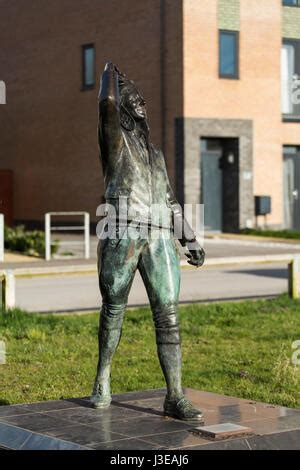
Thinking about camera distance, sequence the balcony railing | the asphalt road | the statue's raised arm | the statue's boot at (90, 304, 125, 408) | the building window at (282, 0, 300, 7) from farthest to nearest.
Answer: the balcony railing, the building window at (282, 0, 300, 7), the asphalt road, the statue's boot at (90, 304, 125, 408), the statue's raised arm

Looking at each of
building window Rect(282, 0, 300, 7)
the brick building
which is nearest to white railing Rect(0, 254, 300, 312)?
the brick building

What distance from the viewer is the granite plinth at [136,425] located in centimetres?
682

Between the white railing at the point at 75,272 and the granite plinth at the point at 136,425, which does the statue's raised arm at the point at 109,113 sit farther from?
the white railing at the point at 75,272

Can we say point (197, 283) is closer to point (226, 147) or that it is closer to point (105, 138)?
point (105, 138)

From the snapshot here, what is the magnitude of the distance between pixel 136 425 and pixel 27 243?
19636mm

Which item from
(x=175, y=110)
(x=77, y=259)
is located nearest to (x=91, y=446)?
(x=77, y=259)

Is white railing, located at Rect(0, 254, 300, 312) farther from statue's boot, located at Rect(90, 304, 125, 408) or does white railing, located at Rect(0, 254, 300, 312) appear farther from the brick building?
the brick building

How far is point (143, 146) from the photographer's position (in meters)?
7.86

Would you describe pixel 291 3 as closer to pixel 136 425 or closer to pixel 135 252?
pixel 135 252

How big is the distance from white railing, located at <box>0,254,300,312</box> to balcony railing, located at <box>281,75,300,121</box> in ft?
69.5

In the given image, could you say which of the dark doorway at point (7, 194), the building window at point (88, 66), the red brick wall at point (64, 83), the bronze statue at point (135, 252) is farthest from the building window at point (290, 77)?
the bronze statue at point (135, 252)

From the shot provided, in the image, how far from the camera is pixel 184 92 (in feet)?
114

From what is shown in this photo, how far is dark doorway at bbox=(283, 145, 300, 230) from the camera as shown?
38281mm

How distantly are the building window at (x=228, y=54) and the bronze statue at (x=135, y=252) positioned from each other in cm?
2818
